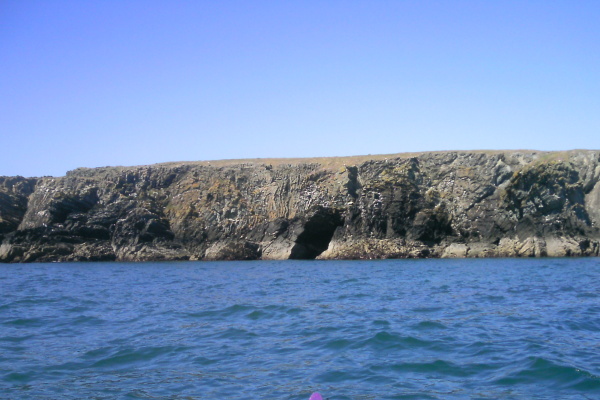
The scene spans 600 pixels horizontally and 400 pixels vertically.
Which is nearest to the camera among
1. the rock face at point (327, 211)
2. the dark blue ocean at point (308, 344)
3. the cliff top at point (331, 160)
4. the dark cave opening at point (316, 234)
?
the dark blue ocean at point (308, 344)

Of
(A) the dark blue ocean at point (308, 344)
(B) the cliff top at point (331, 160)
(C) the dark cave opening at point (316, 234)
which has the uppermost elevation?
(B) the cliff top at point (331, 160)

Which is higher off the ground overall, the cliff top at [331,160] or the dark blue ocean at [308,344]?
the cliff top at [331,160]

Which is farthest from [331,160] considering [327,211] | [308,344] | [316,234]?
[308,344]

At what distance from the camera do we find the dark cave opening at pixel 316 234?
52688mm

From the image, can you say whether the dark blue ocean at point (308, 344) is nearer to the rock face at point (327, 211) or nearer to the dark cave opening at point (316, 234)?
the rock face at point (327, 211)

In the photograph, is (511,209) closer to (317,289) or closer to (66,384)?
(317,289)

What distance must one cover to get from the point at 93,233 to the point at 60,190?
10367mm

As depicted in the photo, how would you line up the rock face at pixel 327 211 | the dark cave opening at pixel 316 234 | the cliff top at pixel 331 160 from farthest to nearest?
the cliff top at pixel 331 160, the dark cave opening at pixel 316 234, the rock face at pixel 327 211

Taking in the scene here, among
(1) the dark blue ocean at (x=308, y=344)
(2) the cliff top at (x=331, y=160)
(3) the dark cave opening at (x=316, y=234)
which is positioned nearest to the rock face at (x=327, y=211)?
(3) the dark cave opening at (x=316, y=234)

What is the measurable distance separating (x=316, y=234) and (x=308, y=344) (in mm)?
41383

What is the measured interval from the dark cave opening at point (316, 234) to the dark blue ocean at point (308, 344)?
3019 centimetres

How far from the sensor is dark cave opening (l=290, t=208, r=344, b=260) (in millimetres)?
52688

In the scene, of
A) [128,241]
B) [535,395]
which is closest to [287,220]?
[128,241]

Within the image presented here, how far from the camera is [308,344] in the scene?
1261 centimetres
